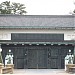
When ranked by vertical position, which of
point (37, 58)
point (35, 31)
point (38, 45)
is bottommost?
point (37, 58)

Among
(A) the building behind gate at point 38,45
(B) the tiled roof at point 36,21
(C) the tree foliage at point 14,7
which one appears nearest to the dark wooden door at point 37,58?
(A) the building behind gate at point 38,45

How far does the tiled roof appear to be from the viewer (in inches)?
1334

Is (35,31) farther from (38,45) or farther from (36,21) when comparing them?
(36,21)

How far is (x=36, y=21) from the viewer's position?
116 ft

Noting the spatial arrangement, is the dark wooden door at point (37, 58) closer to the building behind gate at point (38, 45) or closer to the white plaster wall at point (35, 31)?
the building behind gate at point (38, 45)

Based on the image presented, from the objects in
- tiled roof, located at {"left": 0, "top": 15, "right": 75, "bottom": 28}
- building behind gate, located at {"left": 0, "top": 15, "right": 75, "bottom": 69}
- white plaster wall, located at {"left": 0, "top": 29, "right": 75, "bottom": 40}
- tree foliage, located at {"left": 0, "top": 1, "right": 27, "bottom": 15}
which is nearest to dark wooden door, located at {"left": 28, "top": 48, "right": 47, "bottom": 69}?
building behind gate, located at {"left": 0, "top": 15, "right": 75, "bottom": 69}


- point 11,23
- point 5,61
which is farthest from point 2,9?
point 5,61

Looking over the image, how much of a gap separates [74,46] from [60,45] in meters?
1.46

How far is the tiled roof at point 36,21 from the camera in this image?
1334 inches

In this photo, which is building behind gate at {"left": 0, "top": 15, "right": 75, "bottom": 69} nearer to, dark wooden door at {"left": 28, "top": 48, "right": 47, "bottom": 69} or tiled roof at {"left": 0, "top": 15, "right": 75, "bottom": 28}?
dark wooden door at {"left": 28, "top": 48, "right": 47, "bottom": 69}

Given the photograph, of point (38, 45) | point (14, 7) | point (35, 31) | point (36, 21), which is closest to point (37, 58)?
point (38, 45)

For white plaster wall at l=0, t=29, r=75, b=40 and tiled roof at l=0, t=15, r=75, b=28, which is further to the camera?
tiled roof at l=0, t=15, r=75, b=28

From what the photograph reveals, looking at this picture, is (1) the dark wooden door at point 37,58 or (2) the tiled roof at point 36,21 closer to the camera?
(1) the dark wooden door at point 37,58

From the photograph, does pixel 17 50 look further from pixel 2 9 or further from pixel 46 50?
pixel 2 9
